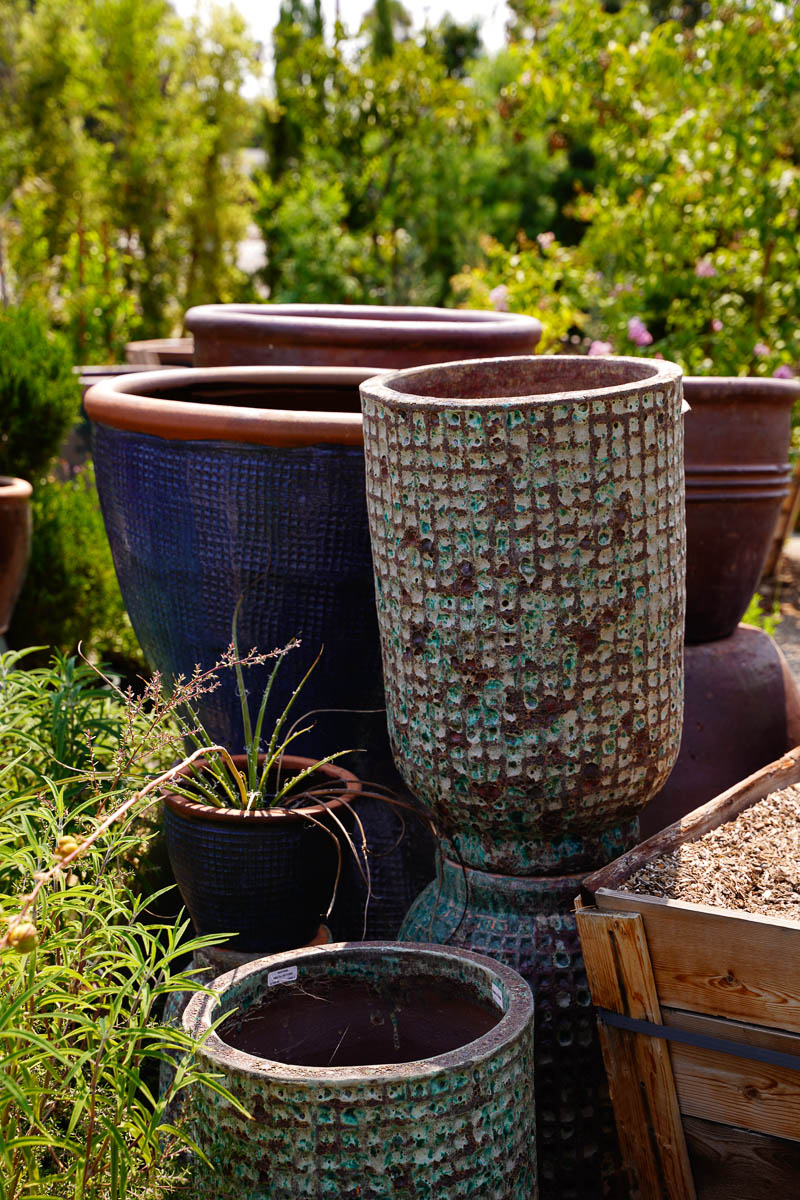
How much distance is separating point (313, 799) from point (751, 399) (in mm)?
1515

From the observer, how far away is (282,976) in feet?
5.38

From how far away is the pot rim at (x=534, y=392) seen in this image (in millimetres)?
1611

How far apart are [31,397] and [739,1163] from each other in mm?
3290

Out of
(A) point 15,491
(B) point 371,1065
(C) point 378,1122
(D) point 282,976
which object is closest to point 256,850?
(D) point 282,976

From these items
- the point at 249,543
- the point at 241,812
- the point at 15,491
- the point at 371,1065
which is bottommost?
the point at 371,1065

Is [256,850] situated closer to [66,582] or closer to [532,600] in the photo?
[532,600]

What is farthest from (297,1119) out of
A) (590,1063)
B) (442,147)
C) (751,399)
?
(442,147)

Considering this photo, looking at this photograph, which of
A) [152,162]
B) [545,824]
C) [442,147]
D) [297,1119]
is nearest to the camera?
[297,1119]

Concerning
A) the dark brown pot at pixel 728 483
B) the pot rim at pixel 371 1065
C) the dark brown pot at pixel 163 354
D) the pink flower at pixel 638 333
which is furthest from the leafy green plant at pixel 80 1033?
the pink flower at pixel 638 333

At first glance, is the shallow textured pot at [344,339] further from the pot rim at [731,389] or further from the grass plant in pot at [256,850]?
the grass plant in pot at [256,850]

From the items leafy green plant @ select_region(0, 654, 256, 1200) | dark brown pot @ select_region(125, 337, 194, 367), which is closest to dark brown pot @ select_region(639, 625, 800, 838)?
leafy green plant @ select_region(0, 654, 256, 1200)

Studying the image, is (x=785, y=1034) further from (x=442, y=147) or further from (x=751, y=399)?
(x=442, y=147)

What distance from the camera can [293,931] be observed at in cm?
187

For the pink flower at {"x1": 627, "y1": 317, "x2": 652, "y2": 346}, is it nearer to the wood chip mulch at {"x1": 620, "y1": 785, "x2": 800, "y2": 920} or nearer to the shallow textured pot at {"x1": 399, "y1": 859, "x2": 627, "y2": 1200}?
the wood chip mulch at {"x1": 620, "y1": 785, "x2": 800, "y2": 920}
